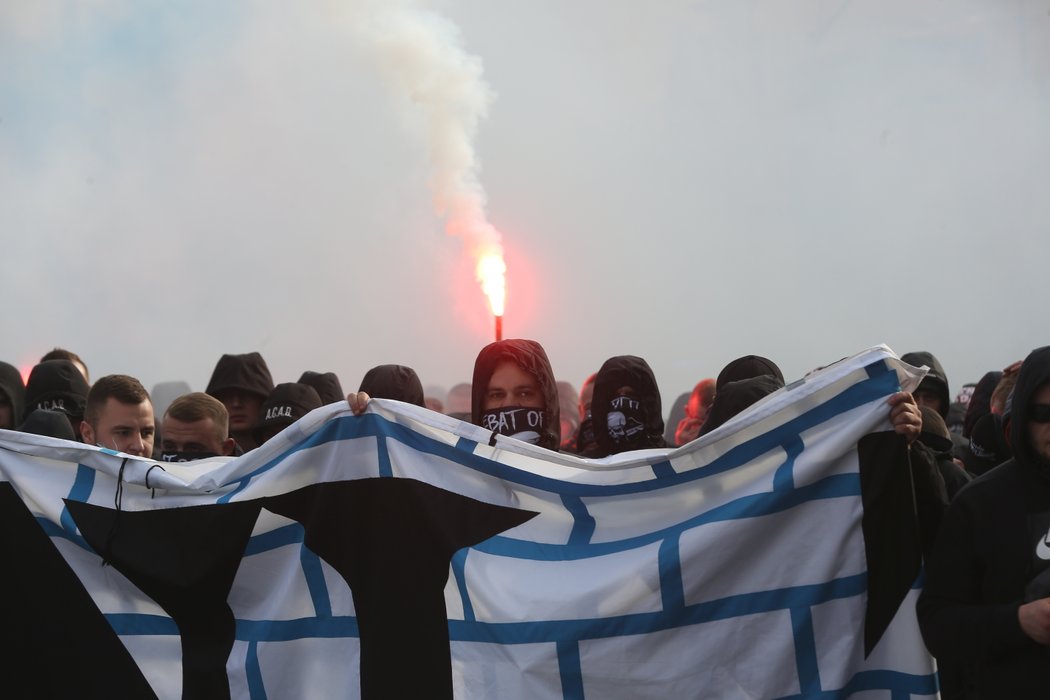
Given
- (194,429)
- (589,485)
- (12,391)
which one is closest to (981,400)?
(589,485)

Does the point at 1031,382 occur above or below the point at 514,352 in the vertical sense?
below

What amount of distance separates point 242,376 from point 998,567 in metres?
4.70

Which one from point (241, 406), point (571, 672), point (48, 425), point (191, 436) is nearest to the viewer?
point (571, 672)

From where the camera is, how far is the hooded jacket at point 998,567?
9.07 ft

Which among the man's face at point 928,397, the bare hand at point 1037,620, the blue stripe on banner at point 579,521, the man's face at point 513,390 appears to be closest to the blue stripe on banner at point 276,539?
the blue stripe on banner at point 579,521

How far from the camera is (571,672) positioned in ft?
10.6

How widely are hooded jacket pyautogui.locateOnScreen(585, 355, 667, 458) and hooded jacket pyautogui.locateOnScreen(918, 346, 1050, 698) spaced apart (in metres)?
1.96

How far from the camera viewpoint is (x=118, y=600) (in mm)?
3721

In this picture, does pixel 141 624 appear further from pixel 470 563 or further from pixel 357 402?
pixel 470 563

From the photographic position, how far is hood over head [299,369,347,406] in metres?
7.02

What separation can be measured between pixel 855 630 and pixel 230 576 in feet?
6.73

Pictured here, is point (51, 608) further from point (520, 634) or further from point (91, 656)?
point (520, 634)

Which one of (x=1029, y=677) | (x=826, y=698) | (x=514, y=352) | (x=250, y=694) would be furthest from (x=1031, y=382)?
(x=250, y=694)

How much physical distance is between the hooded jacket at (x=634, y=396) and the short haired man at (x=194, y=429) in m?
1.73
